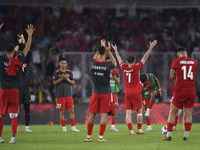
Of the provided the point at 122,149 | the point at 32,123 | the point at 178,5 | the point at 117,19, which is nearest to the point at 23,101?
the point at 32,123

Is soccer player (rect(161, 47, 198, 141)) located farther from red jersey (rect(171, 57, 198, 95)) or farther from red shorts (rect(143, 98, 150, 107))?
red shorts (rect(143, 98, 150, 107))

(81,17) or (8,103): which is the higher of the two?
(81,17)

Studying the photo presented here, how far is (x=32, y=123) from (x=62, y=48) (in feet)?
18.3

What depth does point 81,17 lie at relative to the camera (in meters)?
21.5

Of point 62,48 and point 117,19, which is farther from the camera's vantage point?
point 117,19

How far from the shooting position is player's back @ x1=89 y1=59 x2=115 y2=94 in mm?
8203

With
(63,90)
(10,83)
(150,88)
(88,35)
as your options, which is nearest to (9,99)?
(10,83)

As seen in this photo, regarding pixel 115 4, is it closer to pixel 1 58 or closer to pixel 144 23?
pixel 144 23

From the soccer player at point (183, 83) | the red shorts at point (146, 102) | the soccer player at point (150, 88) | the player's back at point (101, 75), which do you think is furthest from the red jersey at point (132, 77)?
the red shorts at point (146, 102)

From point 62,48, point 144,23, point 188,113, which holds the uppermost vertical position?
point 144,23

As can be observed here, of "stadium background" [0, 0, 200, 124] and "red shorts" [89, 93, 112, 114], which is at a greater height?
"stadium background" [0, 0, 200, 124]

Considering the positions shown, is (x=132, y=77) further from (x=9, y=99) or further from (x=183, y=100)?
(x=9, y=99)

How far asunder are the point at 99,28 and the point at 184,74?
13.6m

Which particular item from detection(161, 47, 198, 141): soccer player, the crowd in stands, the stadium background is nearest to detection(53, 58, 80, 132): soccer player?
the stadium background
